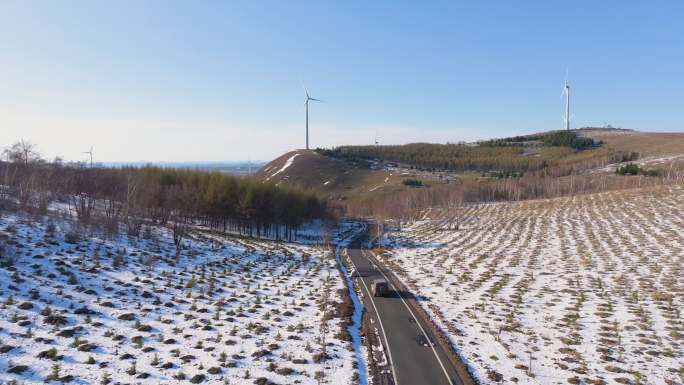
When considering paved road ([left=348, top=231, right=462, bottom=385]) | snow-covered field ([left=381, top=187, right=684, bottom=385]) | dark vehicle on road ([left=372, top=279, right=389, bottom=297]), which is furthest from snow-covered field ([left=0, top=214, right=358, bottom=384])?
snow-covered field ([left=381, top=187, right=684, bottom=385])

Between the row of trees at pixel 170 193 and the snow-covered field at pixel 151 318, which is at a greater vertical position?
the row of trees at pixel 170 193

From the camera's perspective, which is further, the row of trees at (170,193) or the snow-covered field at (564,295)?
the row of trees at (170,193)

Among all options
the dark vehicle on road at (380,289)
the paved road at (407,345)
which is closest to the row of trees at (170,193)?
the dark vehicle on road at (380,289)

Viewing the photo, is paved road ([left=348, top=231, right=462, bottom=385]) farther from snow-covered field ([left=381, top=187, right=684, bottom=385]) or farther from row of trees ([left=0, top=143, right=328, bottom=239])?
row of trees ([left=0, top=143, right=328, bottom=239])

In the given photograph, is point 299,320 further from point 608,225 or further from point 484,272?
point 608,225

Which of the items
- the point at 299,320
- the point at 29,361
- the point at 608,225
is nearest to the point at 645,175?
the point at 608,225

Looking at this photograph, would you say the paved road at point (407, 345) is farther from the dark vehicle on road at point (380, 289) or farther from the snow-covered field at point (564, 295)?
the snow-covered field at point (564, 295)

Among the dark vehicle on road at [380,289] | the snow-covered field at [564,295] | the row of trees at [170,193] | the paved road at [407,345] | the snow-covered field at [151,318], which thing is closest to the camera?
the snow-covered field at [151,318]
